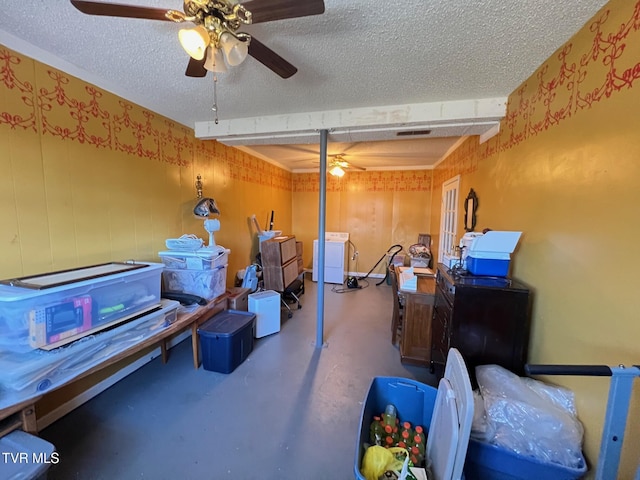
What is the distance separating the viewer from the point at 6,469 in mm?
976

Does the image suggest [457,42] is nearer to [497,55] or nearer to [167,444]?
[497,55]

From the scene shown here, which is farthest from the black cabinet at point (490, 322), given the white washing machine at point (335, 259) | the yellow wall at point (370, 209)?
the yellow wall at point (370, 209)

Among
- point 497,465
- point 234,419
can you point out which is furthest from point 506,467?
point 234,419

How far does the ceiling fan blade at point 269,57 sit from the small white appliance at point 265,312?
2259 millimetres

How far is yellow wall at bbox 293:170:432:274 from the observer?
518 cm

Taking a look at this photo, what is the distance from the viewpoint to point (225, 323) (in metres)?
2.40

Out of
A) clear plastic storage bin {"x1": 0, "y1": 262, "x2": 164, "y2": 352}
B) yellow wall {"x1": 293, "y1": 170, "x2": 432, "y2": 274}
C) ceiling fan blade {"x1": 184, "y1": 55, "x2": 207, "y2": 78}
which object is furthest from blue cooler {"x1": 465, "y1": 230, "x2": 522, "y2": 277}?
yellow wall {"x1": 293, "y1": 170, "x2": 432, "y2": 274}

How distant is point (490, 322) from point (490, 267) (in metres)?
0.38

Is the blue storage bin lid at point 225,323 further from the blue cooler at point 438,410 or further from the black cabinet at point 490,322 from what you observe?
the black cabinet at point 490,322

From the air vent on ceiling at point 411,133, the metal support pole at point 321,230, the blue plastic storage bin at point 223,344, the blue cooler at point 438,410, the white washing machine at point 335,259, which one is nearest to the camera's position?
the blue cooler at point 438,410

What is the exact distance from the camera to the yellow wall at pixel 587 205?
0.98 m

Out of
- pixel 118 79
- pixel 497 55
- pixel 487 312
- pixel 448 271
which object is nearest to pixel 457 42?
pixel 497 55

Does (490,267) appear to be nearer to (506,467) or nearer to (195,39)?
(506,467)

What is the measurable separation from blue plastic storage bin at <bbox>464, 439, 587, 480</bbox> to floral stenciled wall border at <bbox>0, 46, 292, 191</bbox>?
10.0 ft
